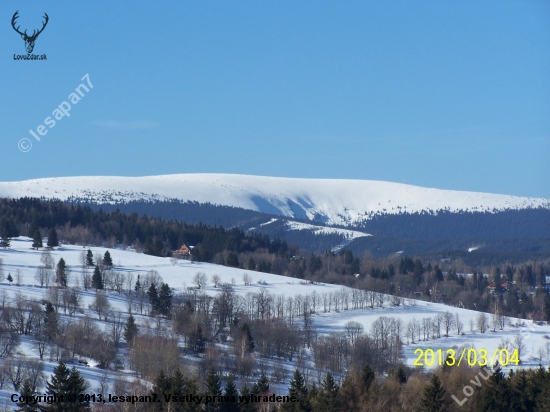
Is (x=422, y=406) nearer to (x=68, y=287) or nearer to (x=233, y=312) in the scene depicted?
(x=233, y=312)

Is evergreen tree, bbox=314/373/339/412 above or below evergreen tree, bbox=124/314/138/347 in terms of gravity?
below

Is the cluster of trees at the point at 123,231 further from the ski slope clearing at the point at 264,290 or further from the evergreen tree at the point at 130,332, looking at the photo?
the evergreen tree at the point at 130,332

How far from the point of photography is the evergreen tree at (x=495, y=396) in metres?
33.8

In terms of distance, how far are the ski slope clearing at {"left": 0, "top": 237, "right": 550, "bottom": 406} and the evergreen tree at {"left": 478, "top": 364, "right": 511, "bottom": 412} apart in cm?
1253

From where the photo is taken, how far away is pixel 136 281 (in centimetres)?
7269

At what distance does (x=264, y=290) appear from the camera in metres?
75.4

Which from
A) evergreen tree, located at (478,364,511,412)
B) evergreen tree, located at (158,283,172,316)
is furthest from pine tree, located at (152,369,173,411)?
evergreen tree, located at (158,283,172,316)

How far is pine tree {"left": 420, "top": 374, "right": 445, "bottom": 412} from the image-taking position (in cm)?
3253

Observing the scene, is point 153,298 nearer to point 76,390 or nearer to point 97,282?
point 97,282

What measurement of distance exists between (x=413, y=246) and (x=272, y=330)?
446 feet

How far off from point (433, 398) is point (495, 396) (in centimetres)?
325

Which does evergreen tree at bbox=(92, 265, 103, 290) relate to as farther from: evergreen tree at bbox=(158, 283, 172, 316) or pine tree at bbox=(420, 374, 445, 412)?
pine tree at bbox=(420, 374, 445, 412)
